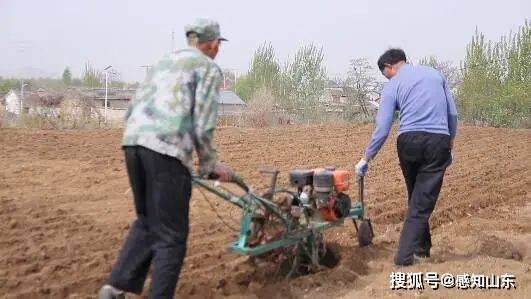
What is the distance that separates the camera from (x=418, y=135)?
549 centimetres

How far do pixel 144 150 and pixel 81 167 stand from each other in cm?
757

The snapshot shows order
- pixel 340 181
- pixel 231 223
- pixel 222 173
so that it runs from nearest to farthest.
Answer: pixel 222 173 → pixel 340 181 → pixel 231 223

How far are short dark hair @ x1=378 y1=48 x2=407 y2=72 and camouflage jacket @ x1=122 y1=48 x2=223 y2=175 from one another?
2365 mm

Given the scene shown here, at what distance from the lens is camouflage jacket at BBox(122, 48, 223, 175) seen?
12.2 feet

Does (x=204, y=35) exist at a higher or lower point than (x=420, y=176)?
higher

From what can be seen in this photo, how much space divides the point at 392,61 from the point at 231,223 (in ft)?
8.68

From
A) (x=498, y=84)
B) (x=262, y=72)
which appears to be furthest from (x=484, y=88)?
(x=262, y=72)

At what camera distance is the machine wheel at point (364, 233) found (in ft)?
19.5

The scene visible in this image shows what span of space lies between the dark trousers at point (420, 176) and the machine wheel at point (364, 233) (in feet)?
1.48

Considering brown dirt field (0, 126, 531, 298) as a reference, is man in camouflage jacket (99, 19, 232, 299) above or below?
above

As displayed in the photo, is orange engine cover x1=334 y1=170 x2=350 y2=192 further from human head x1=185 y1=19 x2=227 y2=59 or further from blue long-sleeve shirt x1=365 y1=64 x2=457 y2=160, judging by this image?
human head x1=185 y1=19 x2=227 y2=59

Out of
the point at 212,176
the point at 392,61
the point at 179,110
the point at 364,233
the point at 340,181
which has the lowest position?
the point at 364,233

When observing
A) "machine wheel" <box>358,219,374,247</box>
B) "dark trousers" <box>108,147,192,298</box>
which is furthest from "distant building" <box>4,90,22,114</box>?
"dark trousers" <box>108,147,192,298</box>

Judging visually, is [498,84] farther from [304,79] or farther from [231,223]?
[231,223]
